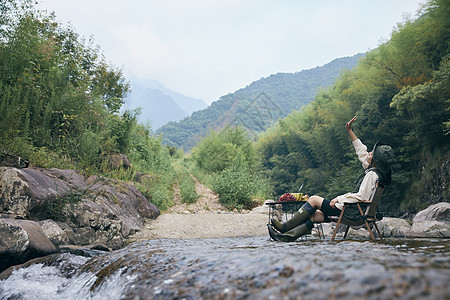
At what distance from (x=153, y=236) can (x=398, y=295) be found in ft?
16.9

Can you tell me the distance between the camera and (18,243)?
298cm

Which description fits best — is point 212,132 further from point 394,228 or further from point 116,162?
point 394,228

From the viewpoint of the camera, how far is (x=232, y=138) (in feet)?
87.3

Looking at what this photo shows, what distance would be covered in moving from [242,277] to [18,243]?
2.52 meters

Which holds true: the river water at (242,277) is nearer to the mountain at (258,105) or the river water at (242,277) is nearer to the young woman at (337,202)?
the young woman at (337,202)

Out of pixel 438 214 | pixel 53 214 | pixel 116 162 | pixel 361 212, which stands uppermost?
pixel 116 162

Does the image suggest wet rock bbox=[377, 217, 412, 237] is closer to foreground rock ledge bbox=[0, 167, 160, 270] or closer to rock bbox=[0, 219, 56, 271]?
foreground rock ledge bbox=[0, 167, 160, 270]

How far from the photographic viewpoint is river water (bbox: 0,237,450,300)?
3.99ft

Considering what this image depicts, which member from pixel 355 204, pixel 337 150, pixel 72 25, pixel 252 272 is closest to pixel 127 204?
pixel 355 204

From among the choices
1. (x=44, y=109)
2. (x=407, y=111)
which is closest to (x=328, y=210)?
(x=44, y=109)

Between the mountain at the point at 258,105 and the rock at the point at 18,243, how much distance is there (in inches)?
1716

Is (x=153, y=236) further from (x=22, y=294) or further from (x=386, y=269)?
(x=386, y=269)

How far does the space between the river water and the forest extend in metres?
2.62

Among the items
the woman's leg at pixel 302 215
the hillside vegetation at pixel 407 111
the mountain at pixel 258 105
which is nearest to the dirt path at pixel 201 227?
the woman's leg at pixel 302 215
